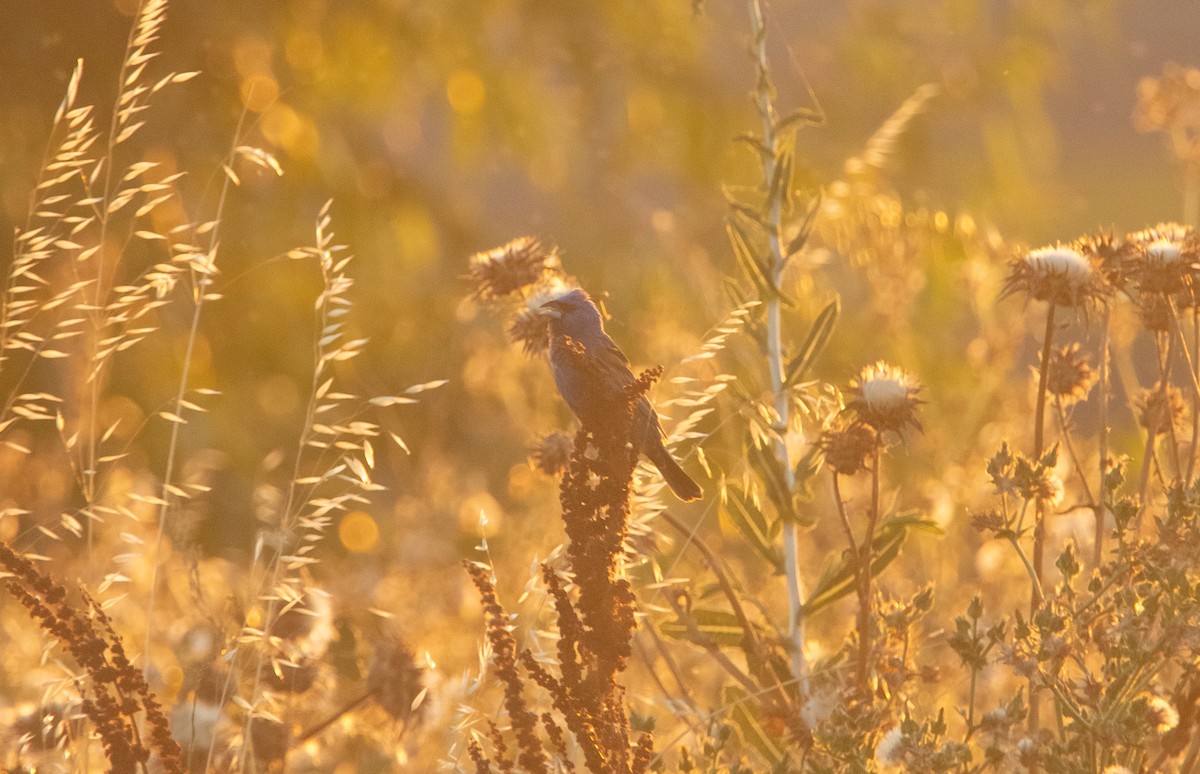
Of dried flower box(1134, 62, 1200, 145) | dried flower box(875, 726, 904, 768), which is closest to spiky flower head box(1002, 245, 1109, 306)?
dried flower box(875, 726, 904, 768)

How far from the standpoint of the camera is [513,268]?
280 cm

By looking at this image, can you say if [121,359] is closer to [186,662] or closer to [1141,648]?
[186,662]

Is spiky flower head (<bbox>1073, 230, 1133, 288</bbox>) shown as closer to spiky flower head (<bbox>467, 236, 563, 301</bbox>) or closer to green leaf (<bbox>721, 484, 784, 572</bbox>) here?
green leaf (<bbox>721, 484, 784, 572</bbox>)

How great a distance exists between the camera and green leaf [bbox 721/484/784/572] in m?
2.59

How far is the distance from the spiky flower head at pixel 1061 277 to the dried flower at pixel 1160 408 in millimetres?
248

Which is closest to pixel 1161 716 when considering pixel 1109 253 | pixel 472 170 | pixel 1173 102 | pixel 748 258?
pixel 1109 253

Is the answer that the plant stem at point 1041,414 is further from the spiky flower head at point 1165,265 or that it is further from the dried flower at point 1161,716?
the dried flower at point 1161,716

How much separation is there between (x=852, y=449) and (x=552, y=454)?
76 centimetres

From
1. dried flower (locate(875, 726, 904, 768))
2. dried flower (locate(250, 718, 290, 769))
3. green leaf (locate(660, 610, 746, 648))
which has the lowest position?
dried flower (locate(250, 718, 290, 769))

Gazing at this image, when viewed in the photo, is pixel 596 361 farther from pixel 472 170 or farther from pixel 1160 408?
pixel 472 170

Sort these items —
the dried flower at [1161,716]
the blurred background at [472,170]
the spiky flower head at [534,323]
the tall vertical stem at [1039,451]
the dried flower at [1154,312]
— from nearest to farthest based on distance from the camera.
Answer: the dried flower at [1161,716] < the tall vertical stem at [1039,451] < the dried flower at [1154,312] < the spiky flower head at [534,323] < the blurred background at [472,170]

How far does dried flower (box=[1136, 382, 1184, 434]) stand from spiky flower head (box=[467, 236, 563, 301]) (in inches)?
48.3

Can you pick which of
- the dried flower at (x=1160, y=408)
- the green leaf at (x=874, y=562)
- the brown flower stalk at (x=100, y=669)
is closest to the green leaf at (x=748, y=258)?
the green leaf at (x=874, y=562)

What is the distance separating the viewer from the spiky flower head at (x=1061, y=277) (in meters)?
2.29
